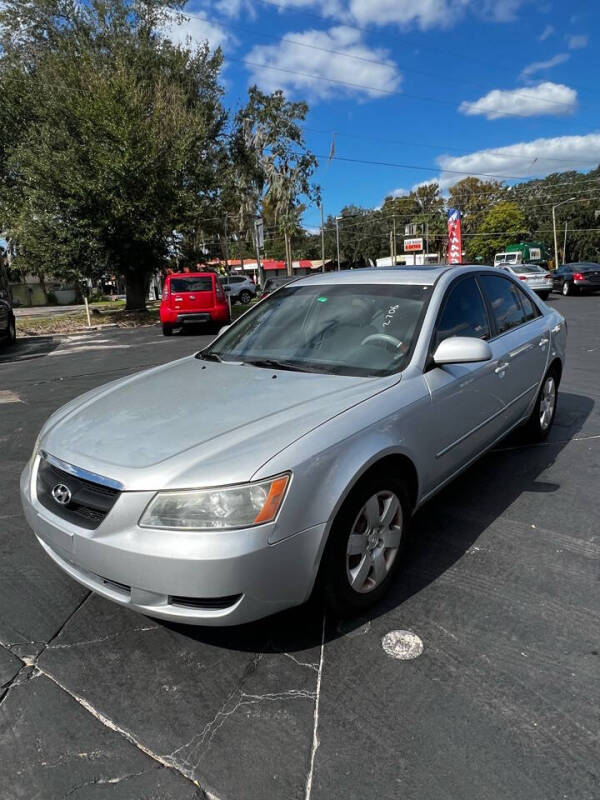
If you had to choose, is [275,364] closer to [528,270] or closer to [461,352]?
[461,352]

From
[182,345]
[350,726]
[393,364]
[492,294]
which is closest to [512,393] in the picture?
[492,294]

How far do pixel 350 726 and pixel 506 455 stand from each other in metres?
3.09

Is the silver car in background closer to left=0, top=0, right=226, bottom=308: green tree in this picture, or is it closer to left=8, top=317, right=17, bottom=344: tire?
left=0, top=0, right=226, bottom=308: green tree

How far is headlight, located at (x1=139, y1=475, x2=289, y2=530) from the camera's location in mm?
2018

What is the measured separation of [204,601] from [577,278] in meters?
24.9

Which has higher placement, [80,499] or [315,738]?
[80,499]

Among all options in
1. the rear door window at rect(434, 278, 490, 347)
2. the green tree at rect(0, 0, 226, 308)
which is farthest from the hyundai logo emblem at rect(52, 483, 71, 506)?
the green tree at rect(0, 0, 226, 308)

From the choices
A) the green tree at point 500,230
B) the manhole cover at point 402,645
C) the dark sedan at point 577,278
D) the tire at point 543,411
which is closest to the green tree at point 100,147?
the dark sedan at point 577,278

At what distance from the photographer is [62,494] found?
7.64 feet

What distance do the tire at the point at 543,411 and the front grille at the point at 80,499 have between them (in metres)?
3.62

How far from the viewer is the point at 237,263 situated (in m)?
86.5

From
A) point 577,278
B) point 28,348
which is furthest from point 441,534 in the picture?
point 577,278

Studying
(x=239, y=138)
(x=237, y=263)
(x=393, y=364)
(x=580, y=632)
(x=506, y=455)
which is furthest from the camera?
(x=237, y=263)

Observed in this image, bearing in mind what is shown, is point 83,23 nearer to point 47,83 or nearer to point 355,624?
point 47,83
